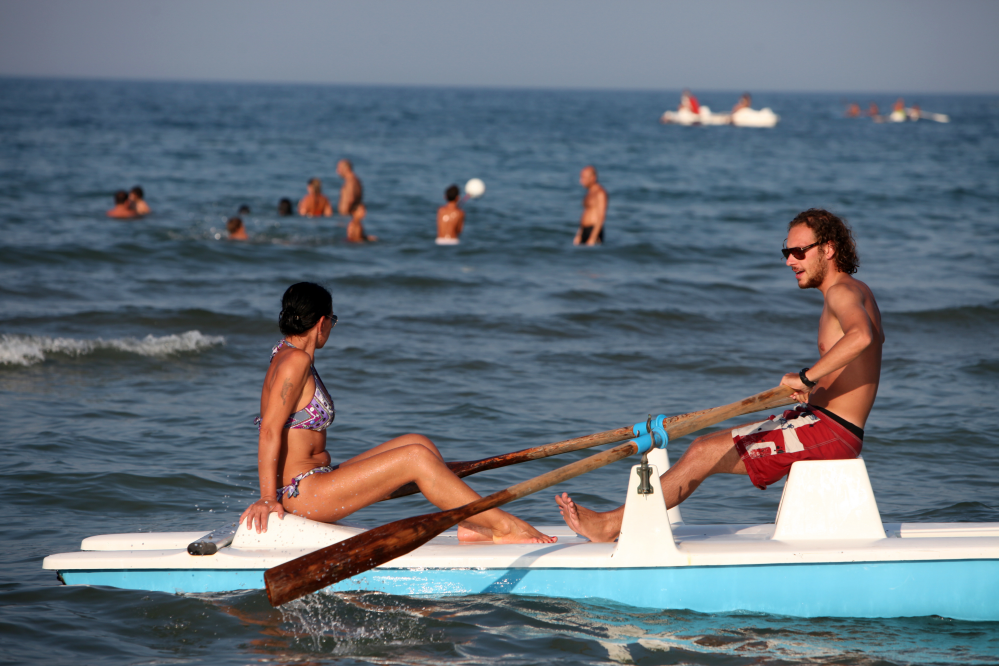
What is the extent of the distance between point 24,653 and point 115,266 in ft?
34.9

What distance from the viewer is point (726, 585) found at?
3986 millimetres

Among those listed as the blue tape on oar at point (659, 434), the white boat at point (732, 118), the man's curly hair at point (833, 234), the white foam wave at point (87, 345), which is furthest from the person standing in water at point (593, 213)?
the white boat at point (732, 118)

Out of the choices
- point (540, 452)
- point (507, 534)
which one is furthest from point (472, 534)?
point (540, 452)

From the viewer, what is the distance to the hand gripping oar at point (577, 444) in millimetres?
4020

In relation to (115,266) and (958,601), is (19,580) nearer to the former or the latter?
(958,601)

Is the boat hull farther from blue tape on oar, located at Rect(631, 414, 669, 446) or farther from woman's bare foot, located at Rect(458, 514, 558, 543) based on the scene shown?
blue tape on oar, located at Rect(631, 414, 669, 446)

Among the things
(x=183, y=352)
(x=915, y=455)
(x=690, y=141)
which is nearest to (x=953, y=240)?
(x=915, y=455)

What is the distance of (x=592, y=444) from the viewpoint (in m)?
4.21

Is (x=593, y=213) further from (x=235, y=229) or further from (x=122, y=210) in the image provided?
(x=122, y=210)

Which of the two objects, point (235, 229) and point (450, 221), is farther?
point (450, 221)

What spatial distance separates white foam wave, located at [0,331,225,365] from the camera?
8562mm

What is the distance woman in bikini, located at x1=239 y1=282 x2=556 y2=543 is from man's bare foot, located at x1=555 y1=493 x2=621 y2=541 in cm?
20

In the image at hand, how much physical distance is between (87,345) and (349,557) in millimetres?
6210

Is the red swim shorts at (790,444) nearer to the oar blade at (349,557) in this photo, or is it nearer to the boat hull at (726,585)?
the boat hull at (726,585)
